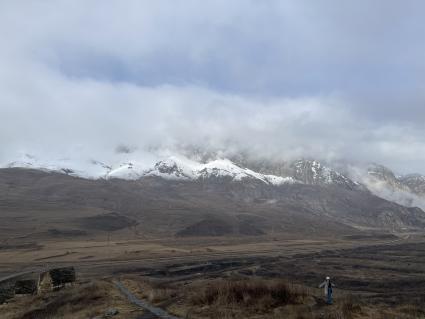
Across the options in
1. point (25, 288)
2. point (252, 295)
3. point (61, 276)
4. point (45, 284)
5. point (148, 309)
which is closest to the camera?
point (252, 295)

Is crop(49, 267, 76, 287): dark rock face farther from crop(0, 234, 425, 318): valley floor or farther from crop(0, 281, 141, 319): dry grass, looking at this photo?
crop(0, 281, 141, 319): dry grass

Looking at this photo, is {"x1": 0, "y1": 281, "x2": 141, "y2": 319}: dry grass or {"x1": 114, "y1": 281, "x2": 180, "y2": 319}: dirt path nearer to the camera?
{"x1": 114, "y1": 281, "x2": 180, "y2": 319}: dirt path

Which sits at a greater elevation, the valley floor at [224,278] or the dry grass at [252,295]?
the dry grass at [252,295]

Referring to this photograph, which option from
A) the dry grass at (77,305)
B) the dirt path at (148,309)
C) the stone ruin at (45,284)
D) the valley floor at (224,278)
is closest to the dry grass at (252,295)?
the valley floor at (224,278)

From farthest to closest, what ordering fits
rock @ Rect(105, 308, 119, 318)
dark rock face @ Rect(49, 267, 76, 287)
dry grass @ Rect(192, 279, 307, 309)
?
dark rock face @ Rect(49, 267, 76, 287) → rock @ Rect(105, 308, 119, 318) → dry grass @ Rect(192, 279, 307, 309)

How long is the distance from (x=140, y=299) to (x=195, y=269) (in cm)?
6484

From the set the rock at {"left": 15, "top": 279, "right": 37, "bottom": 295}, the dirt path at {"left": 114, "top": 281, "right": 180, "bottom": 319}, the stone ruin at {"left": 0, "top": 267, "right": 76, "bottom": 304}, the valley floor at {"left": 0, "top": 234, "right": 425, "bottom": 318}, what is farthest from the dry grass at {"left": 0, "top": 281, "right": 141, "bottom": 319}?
the rock at {"left": 15, "top": 279, "right": 37, "bottom": 295}

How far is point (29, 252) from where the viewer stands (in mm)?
133250

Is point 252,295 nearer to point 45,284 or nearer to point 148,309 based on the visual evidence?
point 148,309

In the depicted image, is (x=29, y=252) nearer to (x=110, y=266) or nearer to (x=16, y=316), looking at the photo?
(x=110, y=266)

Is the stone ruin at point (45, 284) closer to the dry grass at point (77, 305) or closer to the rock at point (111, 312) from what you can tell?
the dry grass at point (77, 305)

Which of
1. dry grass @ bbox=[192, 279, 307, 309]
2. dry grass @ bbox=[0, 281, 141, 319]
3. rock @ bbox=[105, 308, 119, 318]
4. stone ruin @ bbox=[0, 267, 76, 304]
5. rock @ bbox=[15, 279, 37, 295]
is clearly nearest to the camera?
dry grass @ bbox=[192, 279, 307, 309]

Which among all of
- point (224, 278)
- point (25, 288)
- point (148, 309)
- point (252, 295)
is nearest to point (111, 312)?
point (148, 309)

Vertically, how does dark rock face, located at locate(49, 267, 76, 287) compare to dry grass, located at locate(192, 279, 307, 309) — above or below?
below
